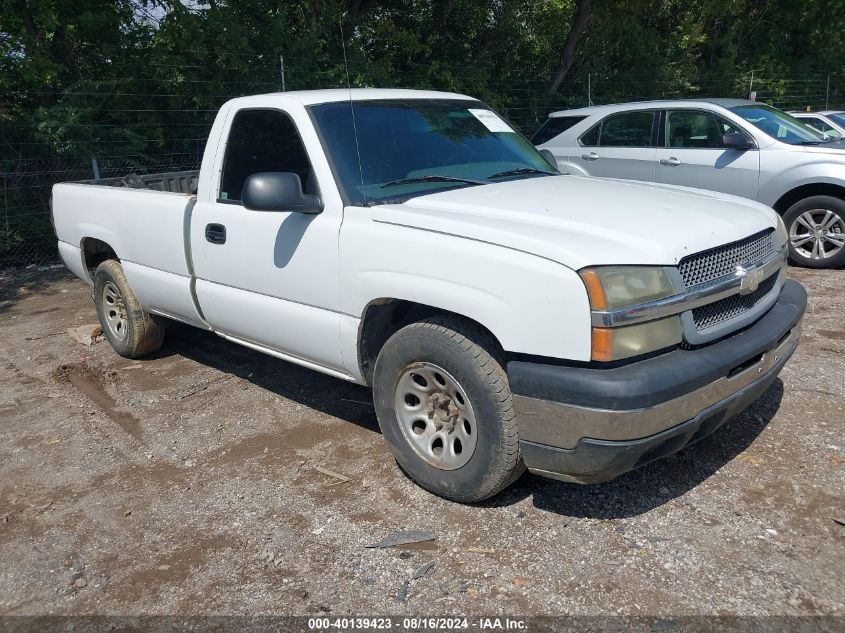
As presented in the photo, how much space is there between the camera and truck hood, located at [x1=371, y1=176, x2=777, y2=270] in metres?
2.94

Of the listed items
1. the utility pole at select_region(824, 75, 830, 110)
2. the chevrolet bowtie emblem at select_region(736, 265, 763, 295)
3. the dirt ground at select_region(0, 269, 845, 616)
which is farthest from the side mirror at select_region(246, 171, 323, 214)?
the utility pole at select_region(824, 75, 830, 110)

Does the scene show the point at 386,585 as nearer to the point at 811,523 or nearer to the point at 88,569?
the point at 88,569

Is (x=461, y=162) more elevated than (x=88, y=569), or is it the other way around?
(x=461, y=162)

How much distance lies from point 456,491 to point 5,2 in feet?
30.4

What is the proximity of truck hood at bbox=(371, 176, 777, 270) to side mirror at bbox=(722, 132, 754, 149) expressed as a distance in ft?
14.5

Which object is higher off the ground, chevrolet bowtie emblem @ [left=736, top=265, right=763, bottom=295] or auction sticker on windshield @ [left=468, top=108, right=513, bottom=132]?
auction sticker on windshield @ [left=468, top=108, right=513, bottom=132]

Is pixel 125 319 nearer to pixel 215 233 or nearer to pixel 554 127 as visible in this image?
pixel 215 233

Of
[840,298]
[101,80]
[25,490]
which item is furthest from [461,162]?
[101,80]

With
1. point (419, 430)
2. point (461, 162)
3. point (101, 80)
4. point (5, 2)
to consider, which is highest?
point (5, 2)

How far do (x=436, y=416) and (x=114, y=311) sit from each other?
11.7 feet

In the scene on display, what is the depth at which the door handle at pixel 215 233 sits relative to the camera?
4.36 meters

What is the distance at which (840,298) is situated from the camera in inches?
257

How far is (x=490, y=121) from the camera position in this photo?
4.69 metres

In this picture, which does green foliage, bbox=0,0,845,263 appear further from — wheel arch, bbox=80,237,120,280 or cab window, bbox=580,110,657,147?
wheel arch, bbox=80,237,120,280
